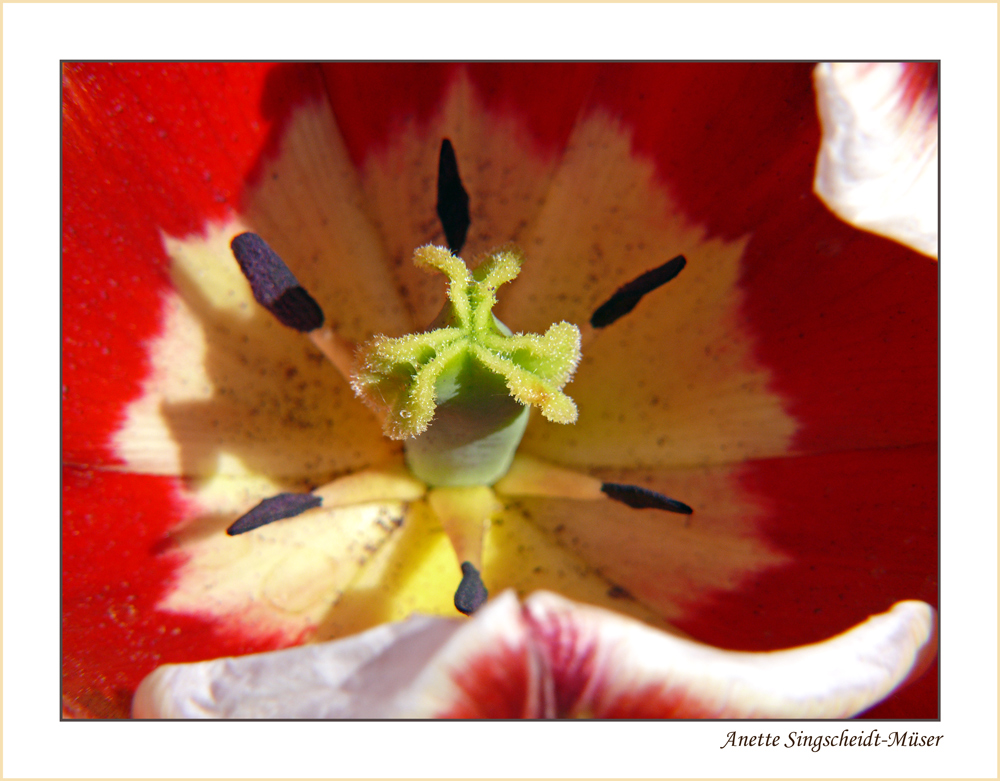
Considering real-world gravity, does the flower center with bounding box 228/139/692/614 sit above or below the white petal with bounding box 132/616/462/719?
above

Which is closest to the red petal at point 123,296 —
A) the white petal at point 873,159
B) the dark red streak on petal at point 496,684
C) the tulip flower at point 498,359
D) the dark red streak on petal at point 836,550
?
the tulip flower at point 498,359

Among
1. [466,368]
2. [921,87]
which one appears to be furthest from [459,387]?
[921,87]

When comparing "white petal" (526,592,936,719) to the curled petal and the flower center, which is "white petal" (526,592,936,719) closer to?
the curled petal

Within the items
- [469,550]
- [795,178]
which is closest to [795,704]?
[469,550]

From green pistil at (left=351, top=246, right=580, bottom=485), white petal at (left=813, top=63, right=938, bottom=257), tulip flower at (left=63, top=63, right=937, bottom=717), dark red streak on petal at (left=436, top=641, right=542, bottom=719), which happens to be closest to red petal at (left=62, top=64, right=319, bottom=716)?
tulip flower at (left=63, top=63, right=937, bottom=717)

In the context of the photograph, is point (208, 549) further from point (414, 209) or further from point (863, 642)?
point (863, 642)

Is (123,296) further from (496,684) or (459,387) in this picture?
(496,684)
